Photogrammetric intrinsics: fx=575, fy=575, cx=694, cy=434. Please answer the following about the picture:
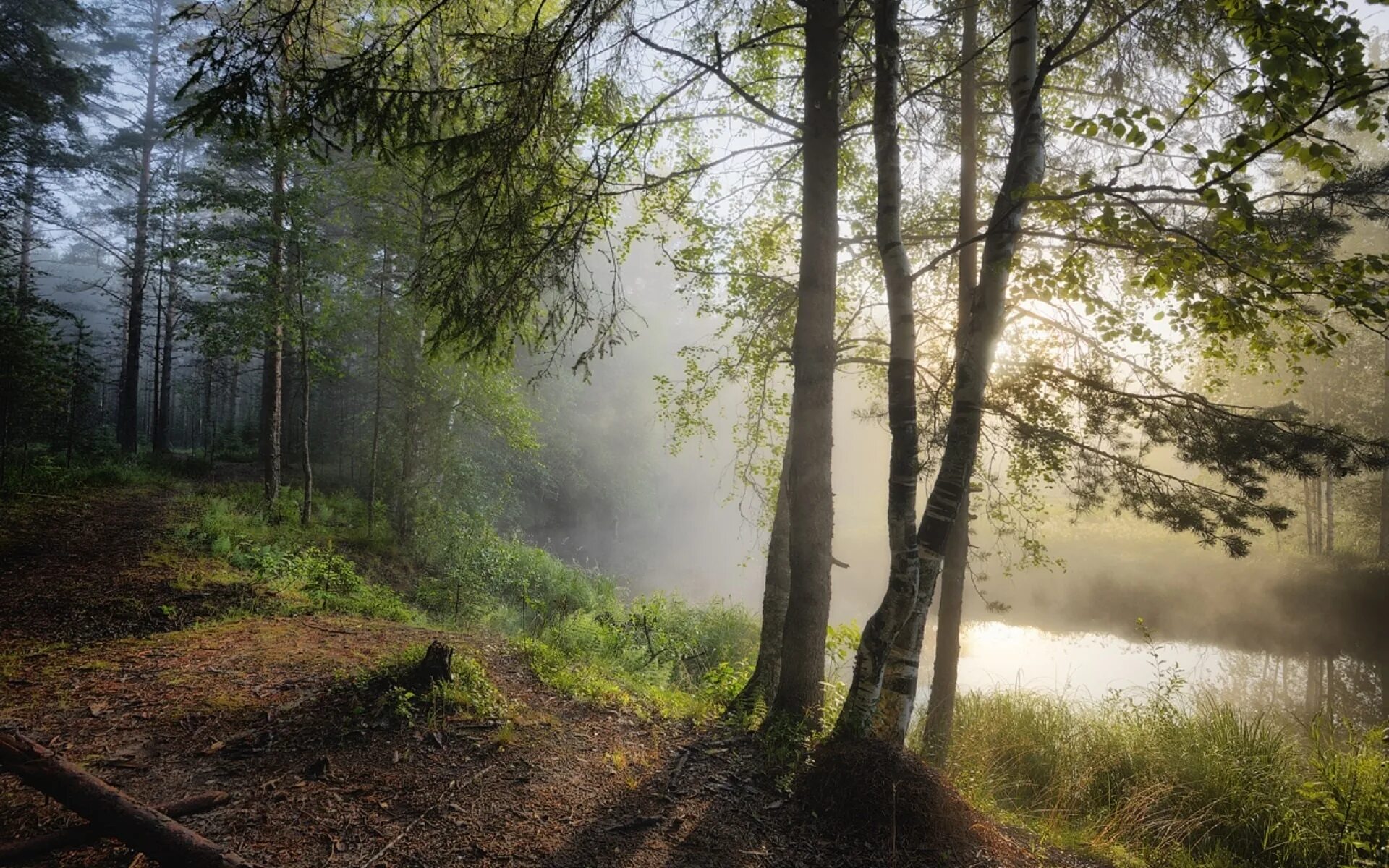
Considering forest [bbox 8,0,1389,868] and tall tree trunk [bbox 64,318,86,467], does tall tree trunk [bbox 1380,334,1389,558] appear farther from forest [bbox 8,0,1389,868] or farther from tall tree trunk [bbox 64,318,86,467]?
tall tree trunk [bbox 64,318,86,467]

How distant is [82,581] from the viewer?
22.1 feet

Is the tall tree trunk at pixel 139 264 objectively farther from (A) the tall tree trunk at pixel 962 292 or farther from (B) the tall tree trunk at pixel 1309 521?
(B) the tall tree trunk at pixel 1309 521

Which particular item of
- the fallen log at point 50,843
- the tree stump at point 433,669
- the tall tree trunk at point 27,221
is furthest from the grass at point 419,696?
the tall tree trunk at point 27,221

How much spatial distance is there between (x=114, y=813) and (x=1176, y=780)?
8038 millimetres

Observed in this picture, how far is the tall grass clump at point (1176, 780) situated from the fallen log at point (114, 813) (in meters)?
5.20

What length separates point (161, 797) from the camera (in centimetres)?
290

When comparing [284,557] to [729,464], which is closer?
[729,464]

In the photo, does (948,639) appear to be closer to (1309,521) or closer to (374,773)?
(374,773)

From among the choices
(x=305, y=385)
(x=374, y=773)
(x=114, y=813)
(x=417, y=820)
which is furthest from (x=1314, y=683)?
(x=305, y=385)

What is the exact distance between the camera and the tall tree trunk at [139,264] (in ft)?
57.5

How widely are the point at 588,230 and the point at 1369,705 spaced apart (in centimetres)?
1695

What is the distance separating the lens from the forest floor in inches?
115

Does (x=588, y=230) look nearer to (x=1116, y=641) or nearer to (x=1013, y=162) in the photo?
(x=1013, y=162)

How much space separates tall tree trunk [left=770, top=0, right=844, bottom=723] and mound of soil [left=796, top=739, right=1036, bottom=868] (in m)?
1.02
